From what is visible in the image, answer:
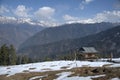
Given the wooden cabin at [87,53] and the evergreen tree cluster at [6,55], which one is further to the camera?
the wooden cabin at [87,53]

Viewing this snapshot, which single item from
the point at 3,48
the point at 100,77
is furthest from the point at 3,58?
the point at 100,77

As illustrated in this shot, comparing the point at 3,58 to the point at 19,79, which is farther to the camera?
the point at 3,58

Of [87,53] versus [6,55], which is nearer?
[6,55]

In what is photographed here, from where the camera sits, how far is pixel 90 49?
149250 millimetres

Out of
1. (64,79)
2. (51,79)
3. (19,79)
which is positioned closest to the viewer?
(64,79)

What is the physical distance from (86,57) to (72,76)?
106m

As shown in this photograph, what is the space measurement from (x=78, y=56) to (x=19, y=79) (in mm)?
95449

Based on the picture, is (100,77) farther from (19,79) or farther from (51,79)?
(19,79)

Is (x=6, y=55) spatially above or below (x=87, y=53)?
above

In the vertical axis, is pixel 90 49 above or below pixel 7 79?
above

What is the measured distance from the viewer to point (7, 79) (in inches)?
2201

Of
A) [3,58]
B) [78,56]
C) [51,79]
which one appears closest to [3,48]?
[3,58]

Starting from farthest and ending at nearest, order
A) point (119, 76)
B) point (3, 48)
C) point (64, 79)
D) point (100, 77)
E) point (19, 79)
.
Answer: point (3, 48), point (19, 79), point (64, 79), point (100, 77), point (119, 76)

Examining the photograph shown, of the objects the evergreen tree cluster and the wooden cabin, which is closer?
the evergreen tree cluster
